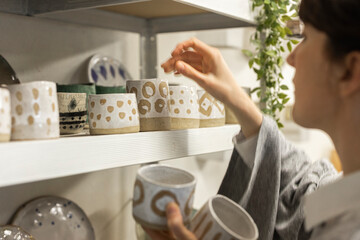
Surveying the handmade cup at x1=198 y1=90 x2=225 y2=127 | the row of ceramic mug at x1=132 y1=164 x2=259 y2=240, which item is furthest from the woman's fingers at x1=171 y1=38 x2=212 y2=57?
the row of ceramic mug at x1=132 y1=164 x2=259 y2=240

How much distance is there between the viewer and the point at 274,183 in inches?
35.8

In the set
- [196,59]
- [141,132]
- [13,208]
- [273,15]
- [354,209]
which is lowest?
[13,208]

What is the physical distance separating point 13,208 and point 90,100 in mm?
437

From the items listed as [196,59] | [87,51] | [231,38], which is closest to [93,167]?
[196,59]

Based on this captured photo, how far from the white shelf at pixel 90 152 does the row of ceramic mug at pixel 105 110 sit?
0.08 ft

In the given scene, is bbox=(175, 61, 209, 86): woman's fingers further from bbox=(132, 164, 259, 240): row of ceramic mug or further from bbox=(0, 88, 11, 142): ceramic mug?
bbox=(0, 88, 11, 142): ceramic mug

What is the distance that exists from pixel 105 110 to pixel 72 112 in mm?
67

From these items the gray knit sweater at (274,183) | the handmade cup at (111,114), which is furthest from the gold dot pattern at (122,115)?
the gray knit sweater at (274,183)

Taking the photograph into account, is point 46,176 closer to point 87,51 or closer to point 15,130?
point 15,130

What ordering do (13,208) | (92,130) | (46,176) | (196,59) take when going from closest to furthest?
(46,176)
(92,130)
(196,59)
(13,208)

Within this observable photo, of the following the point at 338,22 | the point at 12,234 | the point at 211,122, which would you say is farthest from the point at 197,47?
the point at 12,234

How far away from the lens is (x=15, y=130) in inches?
23.5

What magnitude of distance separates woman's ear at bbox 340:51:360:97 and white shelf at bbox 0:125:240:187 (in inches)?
11.8

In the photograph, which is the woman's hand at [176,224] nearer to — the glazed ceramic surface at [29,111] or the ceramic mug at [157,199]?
the ceramic mug at [157,199]
